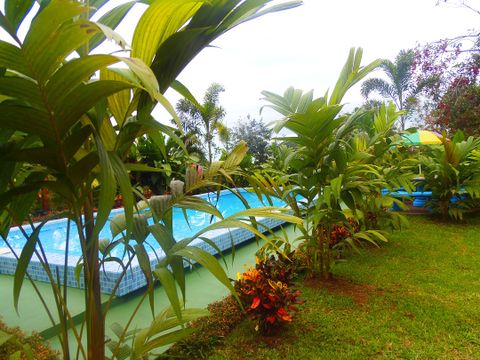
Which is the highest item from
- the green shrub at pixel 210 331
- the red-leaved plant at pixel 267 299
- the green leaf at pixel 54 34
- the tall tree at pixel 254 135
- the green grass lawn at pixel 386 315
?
the tall tree at pixel 254 135

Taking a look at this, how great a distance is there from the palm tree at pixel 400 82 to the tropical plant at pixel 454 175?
953 centimetres

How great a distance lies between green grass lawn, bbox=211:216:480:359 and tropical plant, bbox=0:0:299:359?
1.22m

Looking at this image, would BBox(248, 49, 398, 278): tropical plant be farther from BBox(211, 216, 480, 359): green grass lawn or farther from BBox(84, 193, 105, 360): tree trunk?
BBox(84, 193, 105, 360): tree trunk

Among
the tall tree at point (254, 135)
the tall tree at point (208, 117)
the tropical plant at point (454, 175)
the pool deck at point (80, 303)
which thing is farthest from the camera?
the tall tree at point (254, 135)

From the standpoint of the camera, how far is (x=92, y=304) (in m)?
1.00

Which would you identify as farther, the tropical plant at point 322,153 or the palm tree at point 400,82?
the palm tree at point 400,82

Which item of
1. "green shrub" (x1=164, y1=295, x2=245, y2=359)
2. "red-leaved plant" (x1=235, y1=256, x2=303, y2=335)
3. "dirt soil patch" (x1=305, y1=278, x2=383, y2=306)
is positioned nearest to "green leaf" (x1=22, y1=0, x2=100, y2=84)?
"green shrub" (x1=164, y1=295, x2=245, y2=359)

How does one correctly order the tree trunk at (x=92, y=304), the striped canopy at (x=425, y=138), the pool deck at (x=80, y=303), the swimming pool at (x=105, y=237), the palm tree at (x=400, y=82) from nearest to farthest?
the tree trunk at (x=92, y=304) < the pool deck at (x=80, y=303) < the swimming pool at (x=105, y=237) < the striped canopy at (x=425, y=138) < the palm tree at (x=400, y=82)

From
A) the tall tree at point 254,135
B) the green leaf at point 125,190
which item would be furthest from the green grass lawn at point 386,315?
the tall tree at point 254,135

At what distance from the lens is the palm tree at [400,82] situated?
45.9 ft

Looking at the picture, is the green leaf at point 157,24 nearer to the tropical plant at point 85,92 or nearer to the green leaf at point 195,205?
the tropical plant at point 85,92

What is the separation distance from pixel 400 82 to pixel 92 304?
1616 centimetres

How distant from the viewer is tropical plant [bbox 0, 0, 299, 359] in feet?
1.79

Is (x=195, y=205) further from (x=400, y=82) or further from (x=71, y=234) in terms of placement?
(x=400, y=82)
